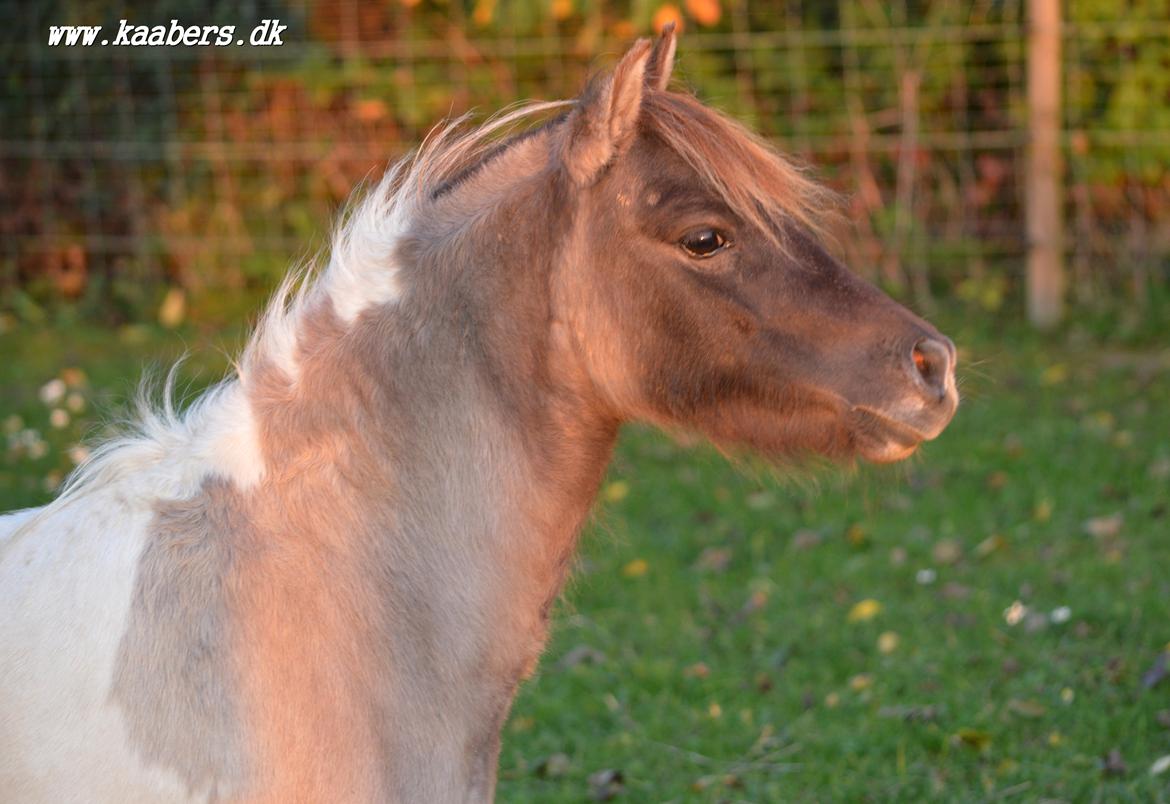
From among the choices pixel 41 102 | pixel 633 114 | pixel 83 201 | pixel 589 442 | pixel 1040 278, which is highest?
pixel 633 114

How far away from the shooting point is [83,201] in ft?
32.4

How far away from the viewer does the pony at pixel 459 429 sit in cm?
232

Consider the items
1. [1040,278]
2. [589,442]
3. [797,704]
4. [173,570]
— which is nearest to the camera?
[173,570]

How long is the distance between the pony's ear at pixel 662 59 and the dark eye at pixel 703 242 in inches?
12.2

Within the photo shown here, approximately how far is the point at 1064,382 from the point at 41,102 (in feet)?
23.4

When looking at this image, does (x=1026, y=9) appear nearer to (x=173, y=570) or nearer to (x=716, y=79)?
(x=716, y=79)

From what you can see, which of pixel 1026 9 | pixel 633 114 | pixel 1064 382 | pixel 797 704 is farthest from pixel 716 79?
pixel 633 114

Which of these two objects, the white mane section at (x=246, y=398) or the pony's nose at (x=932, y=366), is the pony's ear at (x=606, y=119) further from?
the pony's nose at (x=932, y=366)

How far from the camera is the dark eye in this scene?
2.42m

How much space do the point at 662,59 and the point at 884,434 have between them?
31.7 inches

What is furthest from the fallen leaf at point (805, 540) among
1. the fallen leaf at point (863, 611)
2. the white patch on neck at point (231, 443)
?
the white patch on neck at point (231, 443)

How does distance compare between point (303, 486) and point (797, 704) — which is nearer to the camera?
point (303, 486)

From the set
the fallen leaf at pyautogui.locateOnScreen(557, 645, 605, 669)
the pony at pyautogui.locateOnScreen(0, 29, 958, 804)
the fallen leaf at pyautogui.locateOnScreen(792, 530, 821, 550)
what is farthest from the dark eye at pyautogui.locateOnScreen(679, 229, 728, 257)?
the fallen leaf at pyautogui.locateOnScreen(792, 530, 821, 550)

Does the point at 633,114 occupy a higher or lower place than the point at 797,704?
higher
